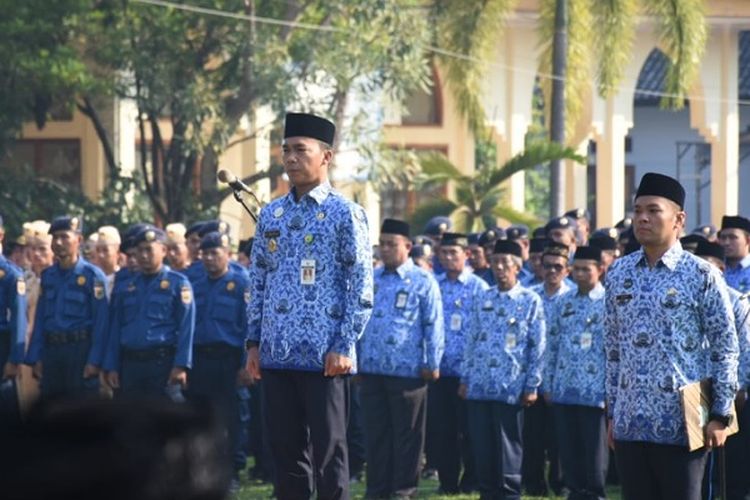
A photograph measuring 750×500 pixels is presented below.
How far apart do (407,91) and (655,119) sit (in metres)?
19.2

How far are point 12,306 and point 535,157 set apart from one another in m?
11.3

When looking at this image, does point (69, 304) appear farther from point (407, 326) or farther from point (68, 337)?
point (407, 326)

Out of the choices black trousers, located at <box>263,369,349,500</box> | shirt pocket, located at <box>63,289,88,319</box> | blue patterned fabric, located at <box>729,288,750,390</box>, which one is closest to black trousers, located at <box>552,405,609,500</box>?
blue patterned fabric, located at <box>729,288,750,390</box>

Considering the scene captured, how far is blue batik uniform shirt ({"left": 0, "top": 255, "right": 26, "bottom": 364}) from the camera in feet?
44.9

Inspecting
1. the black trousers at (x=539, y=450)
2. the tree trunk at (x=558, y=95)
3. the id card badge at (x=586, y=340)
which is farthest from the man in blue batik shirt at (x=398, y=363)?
the tree trunk at (x=558, y=95)

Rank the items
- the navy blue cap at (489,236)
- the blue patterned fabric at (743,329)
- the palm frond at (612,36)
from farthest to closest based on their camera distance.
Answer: the palm frond at (612,36) → the navy blue cap at (489,236) → the blue patterned fabric at (743,329)

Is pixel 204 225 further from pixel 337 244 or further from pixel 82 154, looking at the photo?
pixel 82 154

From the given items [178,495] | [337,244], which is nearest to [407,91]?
[337,244]

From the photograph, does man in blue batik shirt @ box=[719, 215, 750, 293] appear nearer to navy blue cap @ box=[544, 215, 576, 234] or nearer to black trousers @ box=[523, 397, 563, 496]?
navy blue cap @ box=[544, 215, 576, 234]

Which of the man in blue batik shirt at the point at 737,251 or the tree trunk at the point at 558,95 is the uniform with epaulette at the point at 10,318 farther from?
the tree trunk at the point at 558,95

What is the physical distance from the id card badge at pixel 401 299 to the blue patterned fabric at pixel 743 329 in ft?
9.56

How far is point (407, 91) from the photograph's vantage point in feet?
78.4

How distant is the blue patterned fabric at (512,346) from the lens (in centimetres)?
1186

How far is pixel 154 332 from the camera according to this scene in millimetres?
12664
